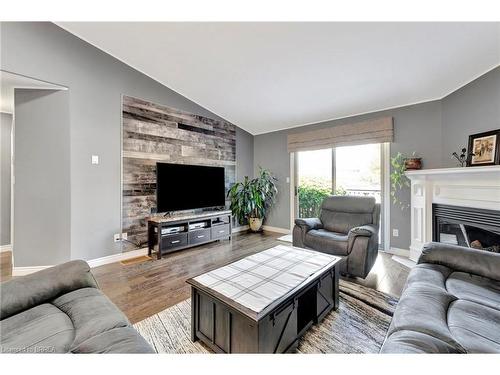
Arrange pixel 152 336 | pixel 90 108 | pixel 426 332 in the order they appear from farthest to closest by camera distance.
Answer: pixel 90 108
pixel 152 336
pixel 426 332

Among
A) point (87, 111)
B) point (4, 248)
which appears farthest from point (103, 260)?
point (87, 111)

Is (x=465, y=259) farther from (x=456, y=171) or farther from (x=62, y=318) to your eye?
(x=62, y=318)

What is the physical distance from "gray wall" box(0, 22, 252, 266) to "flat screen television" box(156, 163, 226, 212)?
23.0 inches

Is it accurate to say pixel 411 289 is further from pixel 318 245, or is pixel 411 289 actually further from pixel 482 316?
pixel 318 245

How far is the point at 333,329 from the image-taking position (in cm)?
161

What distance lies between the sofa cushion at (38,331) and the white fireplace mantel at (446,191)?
11.0 feet

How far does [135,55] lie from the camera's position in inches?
118

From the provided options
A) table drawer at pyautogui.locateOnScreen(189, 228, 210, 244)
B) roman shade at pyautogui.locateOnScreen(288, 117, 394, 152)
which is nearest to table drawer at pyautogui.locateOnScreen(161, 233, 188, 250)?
table drawer at pyautogui.locateOnScreen(189, 228, 210, 244)

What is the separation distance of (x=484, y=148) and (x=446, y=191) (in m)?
0.59

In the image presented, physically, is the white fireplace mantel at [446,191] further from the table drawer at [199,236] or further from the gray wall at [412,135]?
the table drawer at [199,236]

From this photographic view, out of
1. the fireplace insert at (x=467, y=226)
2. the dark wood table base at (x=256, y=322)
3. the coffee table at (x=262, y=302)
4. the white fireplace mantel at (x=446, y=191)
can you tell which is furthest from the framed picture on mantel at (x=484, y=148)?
the dark wood table base at (x=256, y=322)
